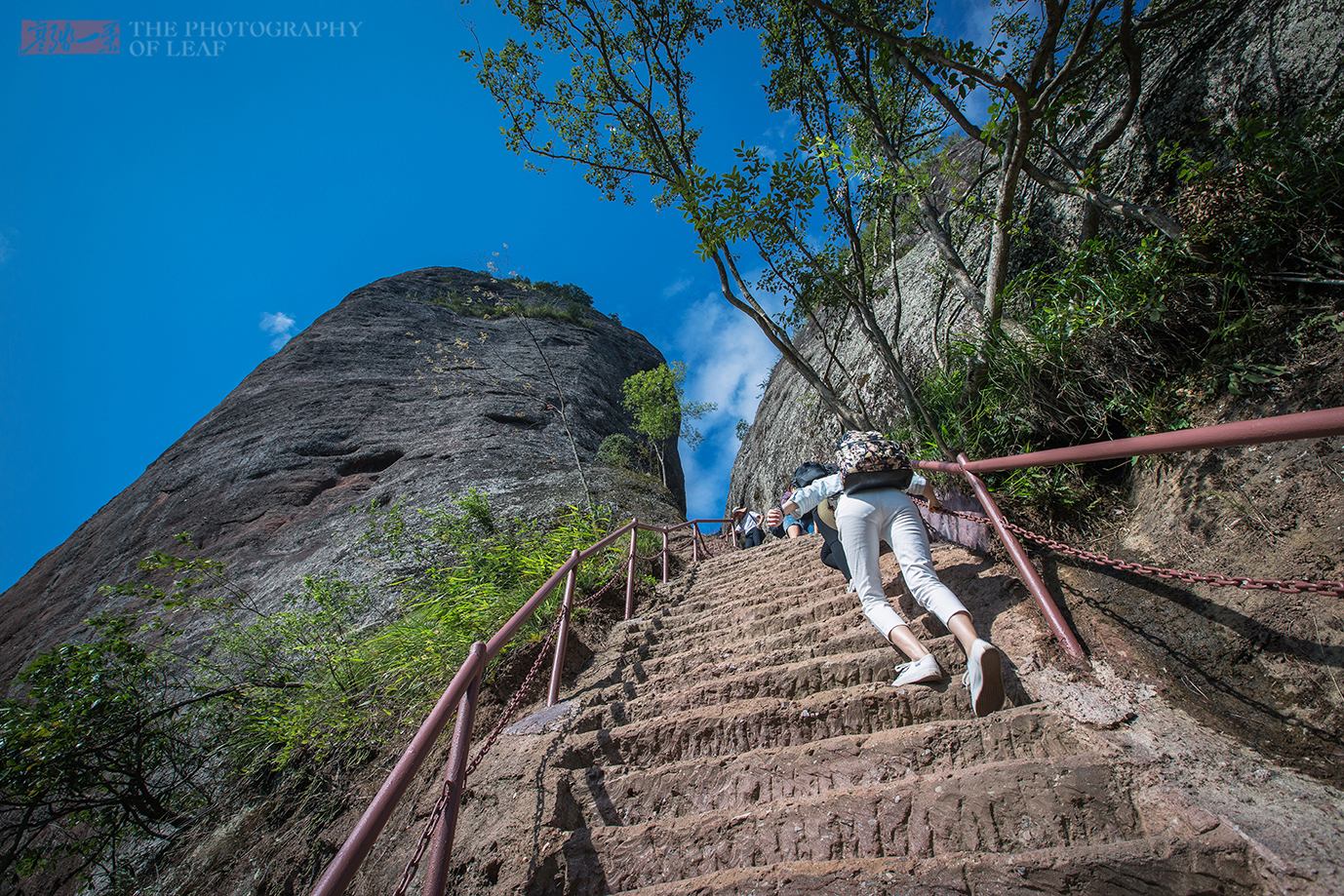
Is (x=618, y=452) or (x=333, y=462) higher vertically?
(x=333, y=462)

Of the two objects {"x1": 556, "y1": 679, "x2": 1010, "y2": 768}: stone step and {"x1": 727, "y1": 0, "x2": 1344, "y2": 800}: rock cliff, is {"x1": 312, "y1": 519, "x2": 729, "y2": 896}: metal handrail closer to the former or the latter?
{"x1": 556, "y1": 679, "x2": 1010, "y2": 768}: stone step

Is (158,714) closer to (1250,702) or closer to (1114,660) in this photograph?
(1114,660)

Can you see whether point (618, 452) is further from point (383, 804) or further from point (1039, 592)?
point (383, 804)

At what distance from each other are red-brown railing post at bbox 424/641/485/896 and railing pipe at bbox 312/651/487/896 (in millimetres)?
49

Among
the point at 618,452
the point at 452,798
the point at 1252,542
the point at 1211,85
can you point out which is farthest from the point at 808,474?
the point at 618,452

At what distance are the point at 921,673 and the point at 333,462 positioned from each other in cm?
1361

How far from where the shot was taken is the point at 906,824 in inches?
60.6

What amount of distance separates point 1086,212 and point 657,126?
14.4ft

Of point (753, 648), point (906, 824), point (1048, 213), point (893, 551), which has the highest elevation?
point (1048, 213)

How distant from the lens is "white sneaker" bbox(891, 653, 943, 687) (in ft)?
6.77

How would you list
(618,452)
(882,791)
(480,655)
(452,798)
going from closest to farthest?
(452,798), (882,791), (480,655), (618,452)

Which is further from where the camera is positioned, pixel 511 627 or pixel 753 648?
pixel 753 648

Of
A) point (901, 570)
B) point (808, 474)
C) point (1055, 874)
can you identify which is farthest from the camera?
point (808, 474)

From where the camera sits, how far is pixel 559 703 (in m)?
2.77
